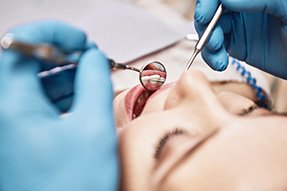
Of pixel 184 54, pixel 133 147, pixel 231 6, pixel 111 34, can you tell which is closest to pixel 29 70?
pixel 133 147

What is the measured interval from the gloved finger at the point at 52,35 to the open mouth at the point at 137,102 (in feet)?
0.92

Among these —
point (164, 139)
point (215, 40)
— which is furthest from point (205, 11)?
point (164, 139)

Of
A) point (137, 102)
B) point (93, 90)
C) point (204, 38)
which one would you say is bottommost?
point (137, 102)

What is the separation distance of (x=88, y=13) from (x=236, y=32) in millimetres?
588

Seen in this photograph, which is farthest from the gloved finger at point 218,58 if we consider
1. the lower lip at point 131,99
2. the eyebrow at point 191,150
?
the eyebrow at point 191,150

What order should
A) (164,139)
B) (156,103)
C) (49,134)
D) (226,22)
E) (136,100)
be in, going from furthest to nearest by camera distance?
1. (226,22)
2. (136,100)
3. (156,103)
4. (164,139)
5. (49,134)

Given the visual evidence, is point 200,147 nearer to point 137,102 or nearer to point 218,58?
point 137,102

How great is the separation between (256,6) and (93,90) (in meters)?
0.55

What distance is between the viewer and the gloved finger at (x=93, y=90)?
71 centimetres

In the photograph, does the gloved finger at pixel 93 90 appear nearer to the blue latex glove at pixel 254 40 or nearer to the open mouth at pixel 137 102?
the open mouth at pixel 137 102

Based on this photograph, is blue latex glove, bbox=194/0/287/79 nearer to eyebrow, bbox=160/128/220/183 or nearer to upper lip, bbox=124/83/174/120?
upper lip, bbox=124/83/174/120

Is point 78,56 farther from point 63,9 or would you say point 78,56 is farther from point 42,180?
point 63,9

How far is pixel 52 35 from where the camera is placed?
754 mm

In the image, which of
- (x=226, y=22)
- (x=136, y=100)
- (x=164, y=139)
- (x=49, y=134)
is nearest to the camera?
(x=49, y=134)
